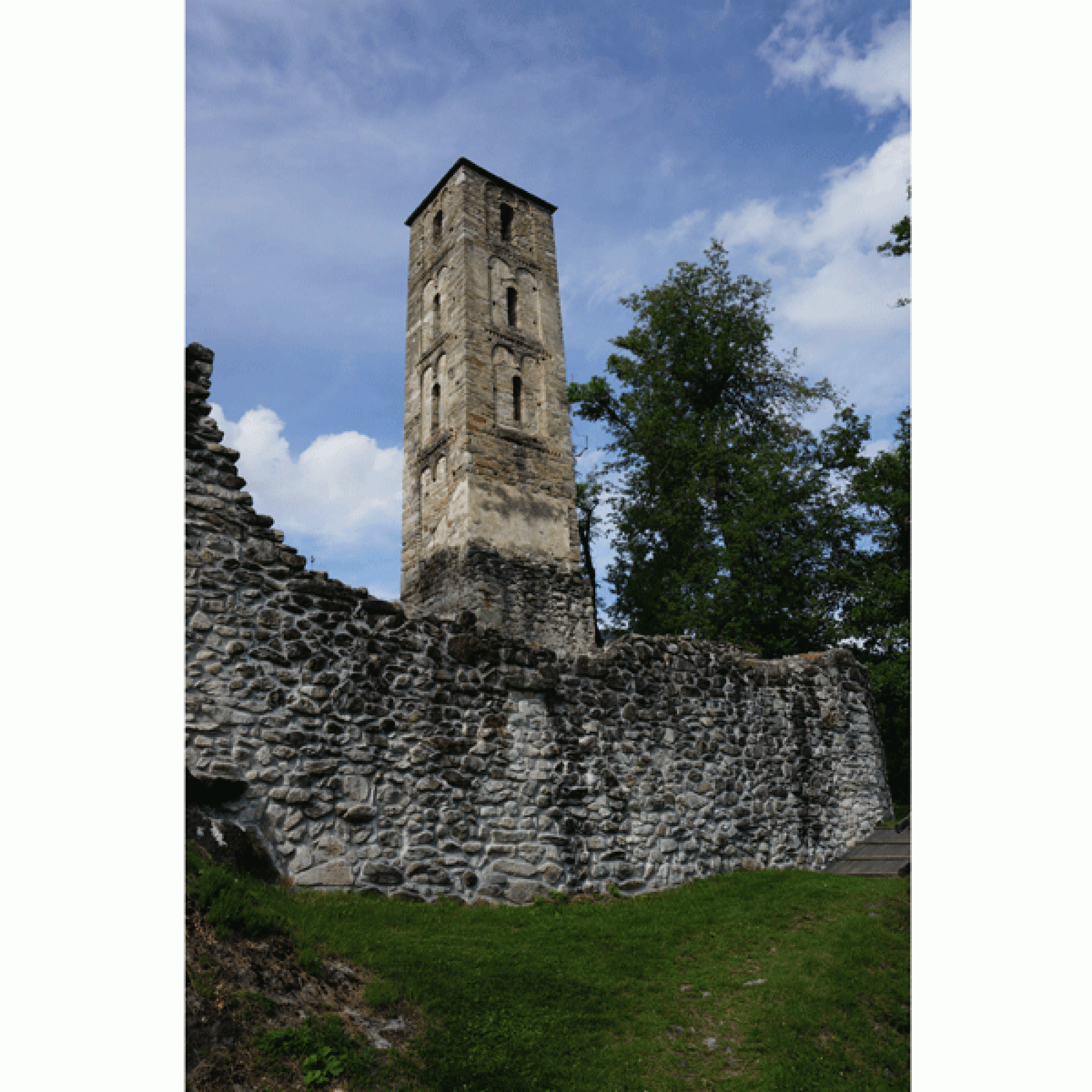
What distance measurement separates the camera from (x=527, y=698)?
734cm

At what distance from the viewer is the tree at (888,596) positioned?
15758mm

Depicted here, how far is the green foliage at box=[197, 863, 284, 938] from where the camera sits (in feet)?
12.6

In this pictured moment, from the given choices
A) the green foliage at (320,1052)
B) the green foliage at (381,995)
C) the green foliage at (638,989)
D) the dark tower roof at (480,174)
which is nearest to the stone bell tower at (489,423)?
the dark tower roof at (480,174)

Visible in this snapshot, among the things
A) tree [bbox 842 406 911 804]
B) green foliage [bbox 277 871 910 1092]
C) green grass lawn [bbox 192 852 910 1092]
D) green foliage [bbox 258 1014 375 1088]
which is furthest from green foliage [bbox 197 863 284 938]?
tree [bbox 842 406 911 804]

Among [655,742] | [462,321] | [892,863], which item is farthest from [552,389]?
[892,863]

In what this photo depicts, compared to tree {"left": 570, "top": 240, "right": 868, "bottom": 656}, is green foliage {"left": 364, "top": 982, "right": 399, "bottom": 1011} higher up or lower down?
lower down

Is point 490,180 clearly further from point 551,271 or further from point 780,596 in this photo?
point 780,596

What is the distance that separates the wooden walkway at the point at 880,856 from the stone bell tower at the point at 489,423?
5.76 m

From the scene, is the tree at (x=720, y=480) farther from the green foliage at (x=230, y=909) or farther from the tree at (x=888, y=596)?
the green foliage at (x=230, y=909)

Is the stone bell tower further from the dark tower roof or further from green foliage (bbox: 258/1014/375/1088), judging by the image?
green foliage (bbox: 258/1014/375/1088)

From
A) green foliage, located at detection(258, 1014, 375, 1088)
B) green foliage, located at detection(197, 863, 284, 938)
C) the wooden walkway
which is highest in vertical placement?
green foliage, located at detection(197, 863, 284, 938)

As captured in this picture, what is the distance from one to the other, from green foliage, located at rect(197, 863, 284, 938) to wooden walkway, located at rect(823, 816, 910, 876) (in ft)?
21.1

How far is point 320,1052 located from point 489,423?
41.9 ft

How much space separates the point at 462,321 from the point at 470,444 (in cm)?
289
